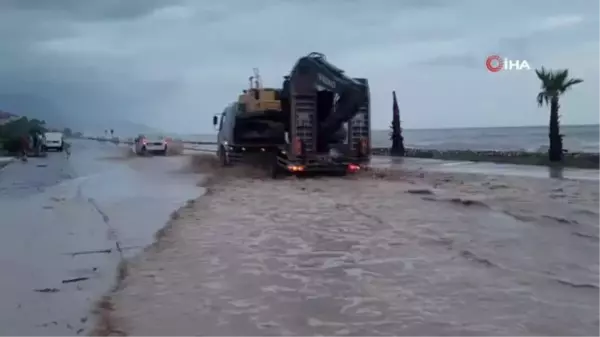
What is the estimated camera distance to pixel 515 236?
11.7 m

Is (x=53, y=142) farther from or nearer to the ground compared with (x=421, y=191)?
farther from the ground

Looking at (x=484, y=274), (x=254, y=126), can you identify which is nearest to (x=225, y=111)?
(x=254, y=126)

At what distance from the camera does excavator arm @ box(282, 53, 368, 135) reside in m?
22.8

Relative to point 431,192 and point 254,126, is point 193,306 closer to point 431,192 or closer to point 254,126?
point 431,192

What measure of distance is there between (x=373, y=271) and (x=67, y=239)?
227 inches

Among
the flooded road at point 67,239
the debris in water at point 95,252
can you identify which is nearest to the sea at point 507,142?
the flooded road at point 67,239

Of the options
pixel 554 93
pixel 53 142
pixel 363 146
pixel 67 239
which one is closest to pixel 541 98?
pixel 554 93

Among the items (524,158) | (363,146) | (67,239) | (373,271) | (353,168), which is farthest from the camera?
(524,158)

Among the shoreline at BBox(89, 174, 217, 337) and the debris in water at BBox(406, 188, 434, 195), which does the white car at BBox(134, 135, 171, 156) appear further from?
the shoreline at BBox(89, 174, 217, 337)

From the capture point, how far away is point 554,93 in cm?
2978

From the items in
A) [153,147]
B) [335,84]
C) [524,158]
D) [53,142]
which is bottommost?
[524,158]

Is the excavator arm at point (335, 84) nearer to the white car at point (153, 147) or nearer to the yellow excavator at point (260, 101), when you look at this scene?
the yellow excavator at point (260, 101)

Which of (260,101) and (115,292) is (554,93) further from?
(115,292)

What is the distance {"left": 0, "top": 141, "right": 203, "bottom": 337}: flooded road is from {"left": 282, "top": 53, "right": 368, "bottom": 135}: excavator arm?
16.6 ft
